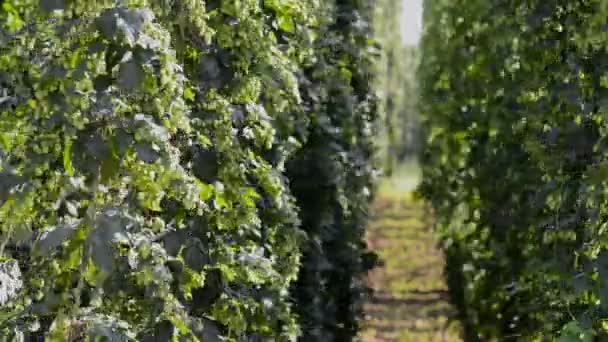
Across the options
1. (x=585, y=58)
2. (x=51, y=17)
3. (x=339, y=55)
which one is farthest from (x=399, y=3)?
(x=51, y=17)

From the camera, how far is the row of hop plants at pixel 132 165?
2.57 metres

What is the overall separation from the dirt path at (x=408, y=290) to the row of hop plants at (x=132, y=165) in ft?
25.9

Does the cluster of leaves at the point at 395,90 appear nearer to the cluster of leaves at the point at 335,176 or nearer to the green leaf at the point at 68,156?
the cluster of leaves at the point at 335,176

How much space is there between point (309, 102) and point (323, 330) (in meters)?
2.18

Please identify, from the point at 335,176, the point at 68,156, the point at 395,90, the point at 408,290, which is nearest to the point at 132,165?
the point at 68,156

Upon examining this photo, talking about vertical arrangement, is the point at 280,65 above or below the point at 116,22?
above

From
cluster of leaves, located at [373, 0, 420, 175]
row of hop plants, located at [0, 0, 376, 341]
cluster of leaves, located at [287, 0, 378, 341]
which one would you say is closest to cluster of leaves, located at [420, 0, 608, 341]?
cluster of leaves, located at [287, 0, 378, 341]

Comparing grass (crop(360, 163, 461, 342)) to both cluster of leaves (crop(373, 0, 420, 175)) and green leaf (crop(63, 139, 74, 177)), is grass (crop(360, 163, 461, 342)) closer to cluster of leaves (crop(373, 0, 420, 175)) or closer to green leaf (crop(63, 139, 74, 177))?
cluster of leaves (crop(373, 0, 420, 175))

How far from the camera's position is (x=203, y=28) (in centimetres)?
307

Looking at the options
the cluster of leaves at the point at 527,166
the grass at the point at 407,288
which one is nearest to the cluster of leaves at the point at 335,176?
the cluster of leaves at the point at 527,166

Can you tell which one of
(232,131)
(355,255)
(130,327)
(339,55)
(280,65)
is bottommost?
(130,327)

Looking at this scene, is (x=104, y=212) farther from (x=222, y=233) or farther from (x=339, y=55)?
(x=339, y=55)

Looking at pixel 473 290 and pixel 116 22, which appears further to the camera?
pixel 473 290

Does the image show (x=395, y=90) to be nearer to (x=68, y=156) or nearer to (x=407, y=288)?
(x=407, y=288)
